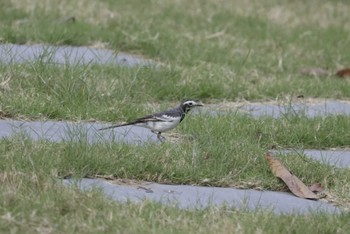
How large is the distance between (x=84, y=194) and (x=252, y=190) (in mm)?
1309

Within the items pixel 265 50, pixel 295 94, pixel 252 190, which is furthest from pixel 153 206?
pixel 265 50

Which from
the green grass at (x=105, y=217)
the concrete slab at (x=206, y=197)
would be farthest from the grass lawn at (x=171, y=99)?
the concrete slab at (x=206, y=197)

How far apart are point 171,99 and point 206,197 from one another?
2798 mm

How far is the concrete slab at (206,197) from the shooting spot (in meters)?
5.32

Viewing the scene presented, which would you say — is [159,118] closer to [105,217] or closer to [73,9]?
[105,217]

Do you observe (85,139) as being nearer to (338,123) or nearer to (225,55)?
(338,123)

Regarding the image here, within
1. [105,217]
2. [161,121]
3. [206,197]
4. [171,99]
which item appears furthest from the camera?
[171,99]

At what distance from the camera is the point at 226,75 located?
8.96 m

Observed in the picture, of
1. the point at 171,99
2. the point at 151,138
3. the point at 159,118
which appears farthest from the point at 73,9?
the point at 159,118

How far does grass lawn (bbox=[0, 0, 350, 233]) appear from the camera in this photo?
196 inches

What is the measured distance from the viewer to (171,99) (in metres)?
8.28

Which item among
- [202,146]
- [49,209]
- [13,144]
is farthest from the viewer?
[202,146]

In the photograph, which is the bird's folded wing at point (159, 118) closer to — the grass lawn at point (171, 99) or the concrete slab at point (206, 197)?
the grass lawn at point (171, 99)

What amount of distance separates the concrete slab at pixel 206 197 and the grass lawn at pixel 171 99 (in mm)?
118
